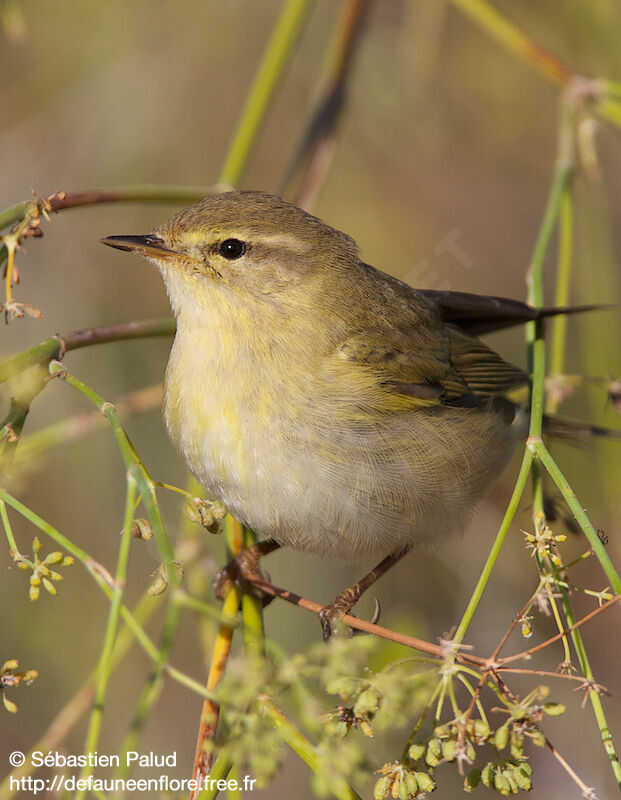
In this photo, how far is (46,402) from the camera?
3.75 metres

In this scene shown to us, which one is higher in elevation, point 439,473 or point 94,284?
point 94,284

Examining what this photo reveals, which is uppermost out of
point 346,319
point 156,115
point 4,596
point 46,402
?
point 156,115

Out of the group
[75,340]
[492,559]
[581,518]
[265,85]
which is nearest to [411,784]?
[492,559]

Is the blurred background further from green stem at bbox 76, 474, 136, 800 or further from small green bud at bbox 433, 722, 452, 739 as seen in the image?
small green bud at bbox 433, 722, 452, 739

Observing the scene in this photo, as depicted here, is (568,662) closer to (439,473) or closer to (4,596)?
(439,473)

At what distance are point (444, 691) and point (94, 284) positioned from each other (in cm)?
A: 343

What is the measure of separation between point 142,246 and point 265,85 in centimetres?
107

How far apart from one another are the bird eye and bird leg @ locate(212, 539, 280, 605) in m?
0.98

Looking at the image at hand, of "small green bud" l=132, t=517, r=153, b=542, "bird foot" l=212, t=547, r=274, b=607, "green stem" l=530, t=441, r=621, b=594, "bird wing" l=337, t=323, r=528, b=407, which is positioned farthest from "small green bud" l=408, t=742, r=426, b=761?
"bird wing" l=337, t=323, r=528, b=407

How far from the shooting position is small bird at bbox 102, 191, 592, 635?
248 centimetres

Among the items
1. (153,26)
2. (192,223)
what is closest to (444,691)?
(192,223)

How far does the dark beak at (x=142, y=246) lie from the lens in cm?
262

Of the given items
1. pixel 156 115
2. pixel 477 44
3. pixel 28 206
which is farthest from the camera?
pixel 477 44

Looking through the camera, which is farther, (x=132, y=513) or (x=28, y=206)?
(x=28, y=206)
